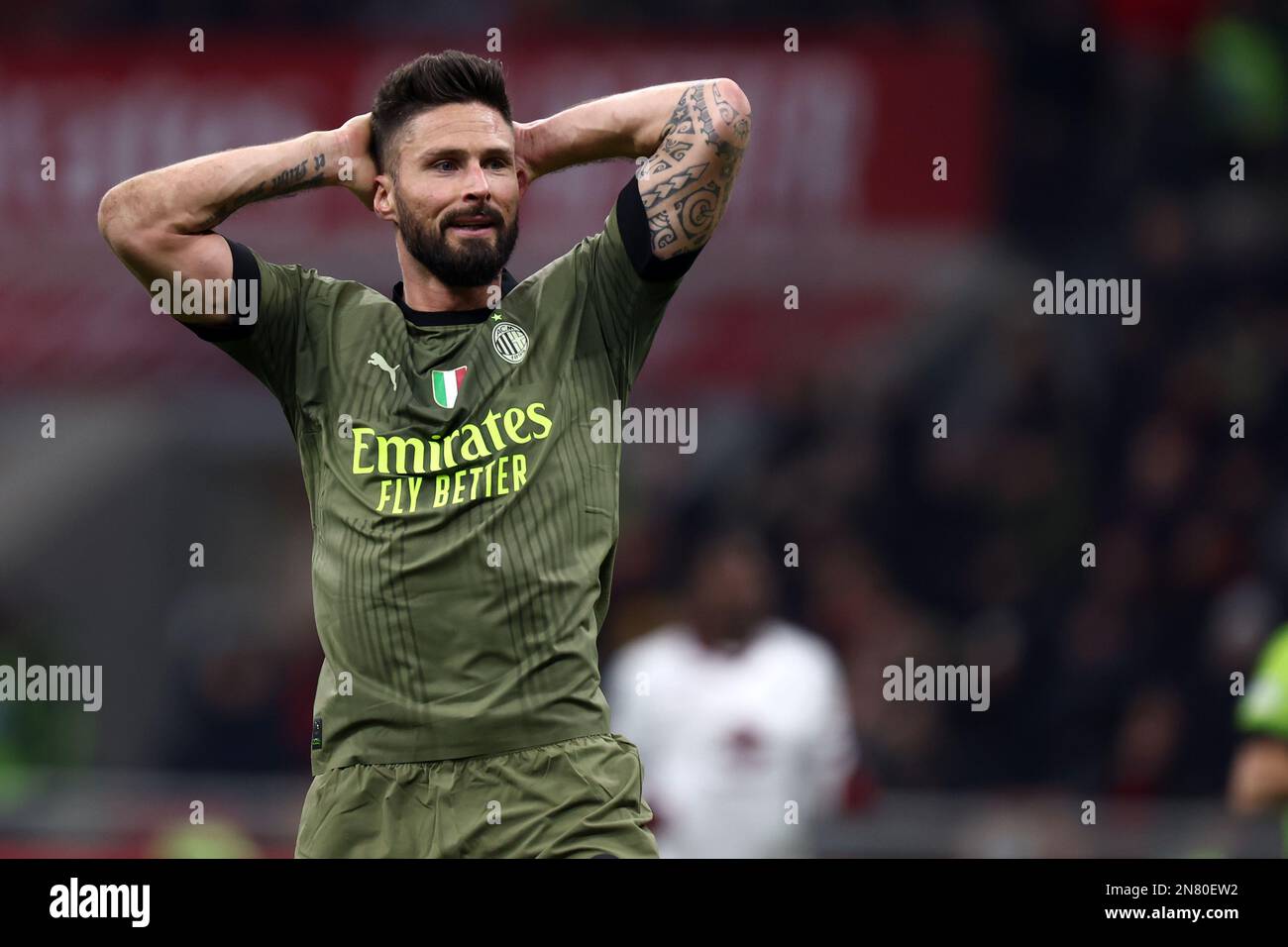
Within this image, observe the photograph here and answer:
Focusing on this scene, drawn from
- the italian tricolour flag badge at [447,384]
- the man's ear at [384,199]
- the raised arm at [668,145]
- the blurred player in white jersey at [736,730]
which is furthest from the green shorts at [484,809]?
the blurred player in white jersey at [736,730]

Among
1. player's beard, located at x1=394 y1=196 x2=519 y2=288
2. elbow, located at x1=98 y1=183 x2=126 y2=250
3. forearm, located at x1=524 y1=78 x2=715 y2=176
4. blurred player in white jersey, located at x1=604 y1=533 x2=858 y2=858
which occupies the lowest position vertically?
blurred player in white jersey, located at x1=604 y1=533 x2=858 y2=858

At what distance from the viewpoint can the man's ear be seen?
4441 millimetres

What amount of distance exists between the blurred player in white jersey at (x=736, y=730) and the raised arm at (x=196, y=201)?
4.14 metres

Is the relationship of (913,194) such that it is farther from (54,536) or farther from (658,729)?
(54,536)

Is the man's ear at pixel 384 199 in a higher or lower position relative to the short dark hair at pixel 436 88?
lower

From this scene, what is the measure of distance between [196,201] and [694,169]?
111 cm

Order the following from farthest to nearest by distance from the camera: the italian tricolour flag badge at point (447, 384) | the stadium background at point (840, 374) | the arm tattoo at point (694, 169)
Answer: the stadium background at point (840, 374) < the arm tattoo at point (694, 169) < the italian tricolour flag badge at point (447, 384)

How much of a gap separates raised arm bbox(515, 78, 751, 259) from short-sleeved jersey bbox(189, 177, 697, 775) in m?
0.06

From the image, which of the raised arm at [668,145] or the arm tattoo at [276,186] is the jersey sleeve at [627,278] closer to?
the raised arm at [668,145]

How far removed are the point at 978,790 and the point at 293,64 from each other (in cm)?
592

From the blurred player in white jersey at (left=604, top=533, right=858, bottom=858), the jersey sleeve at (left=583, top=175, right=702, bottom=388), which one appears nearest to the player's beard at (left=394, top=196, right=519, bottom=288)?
the jersey sleeve at (left=583, top=175, right=702, bottom=388)

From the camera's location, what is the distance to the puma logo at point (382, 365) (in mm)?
4250

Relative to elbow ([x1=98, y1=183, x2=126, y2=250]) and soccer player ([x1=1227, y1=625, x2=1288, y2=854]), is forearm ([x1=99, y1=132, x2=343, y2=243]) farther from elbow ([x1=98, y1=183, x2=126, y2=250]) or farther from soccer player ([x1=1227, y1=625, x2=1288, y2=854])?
soccer player ([x1=1227, y1=625, x2=1288, y2=854])
